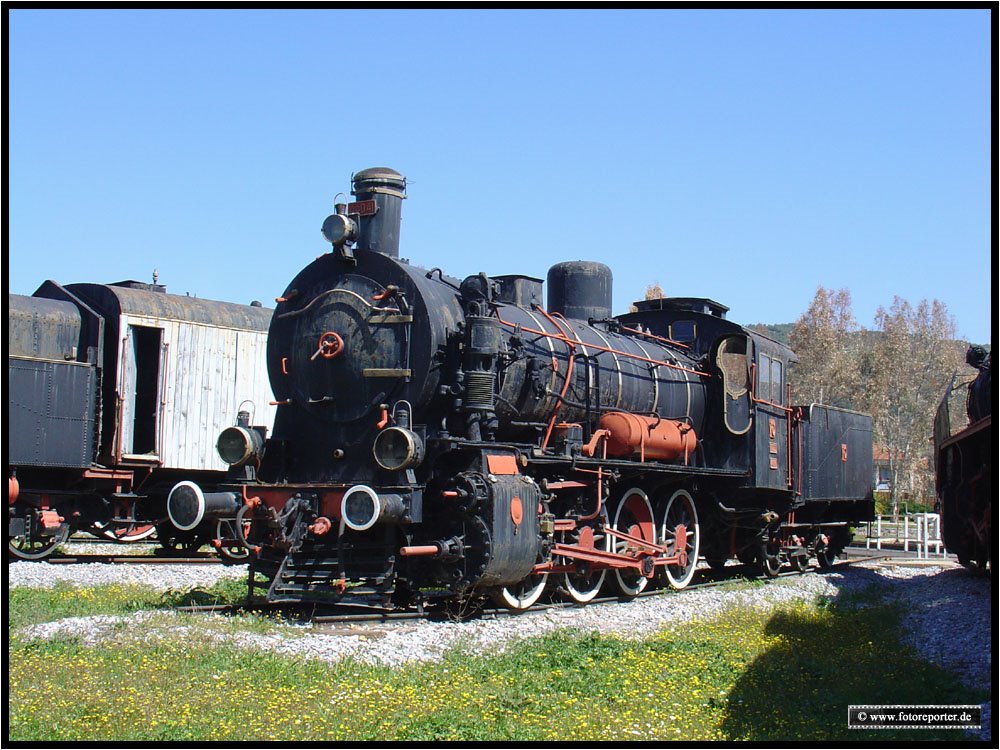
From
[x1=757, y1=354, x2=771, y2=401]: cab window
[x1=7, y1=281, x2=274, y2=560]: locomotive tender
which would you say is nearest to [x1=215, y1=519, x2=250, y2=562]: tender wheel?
[x1=7, y1=281, x2=274, y2=560]: locomotive tender

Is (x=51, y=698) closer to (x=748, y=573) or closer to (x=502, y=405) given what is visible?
(x=502, y=405)

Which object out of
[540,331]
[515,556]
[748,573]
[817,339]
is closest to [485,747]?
[515,556]

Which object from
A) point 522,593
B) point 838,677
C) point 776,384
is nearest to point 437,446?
point 522,593

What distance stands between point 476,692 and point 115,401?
1055 centimetres

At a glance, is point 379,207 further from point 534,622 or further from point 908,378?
point 908,378

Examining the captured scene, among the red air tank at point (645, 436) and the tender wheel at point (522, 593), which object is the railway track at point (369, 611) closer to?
the tender wheel at point (522, 593)

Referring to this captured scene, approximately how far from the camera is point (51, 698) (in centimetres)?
695

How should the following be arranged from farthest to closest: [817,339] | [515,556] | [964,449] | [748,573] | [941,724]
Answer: [817,339] → [748,573] → [964,449] → [515,556] → [941,724]

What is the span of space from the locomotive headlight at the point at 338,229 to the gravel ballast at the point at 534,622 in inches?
155

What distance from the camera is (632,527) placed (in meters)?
13.4

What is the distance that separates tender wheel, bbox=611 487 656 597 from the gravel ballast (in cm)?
35

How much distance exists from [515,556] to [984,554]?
5.97m

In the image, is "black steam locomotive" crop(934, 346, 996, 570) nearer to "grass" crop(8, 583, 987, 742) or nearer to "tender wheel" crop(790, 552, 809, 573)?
"tender wheel" crop(790, 552, 809, 573)

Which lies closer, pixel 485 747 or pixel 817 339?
pixel 485 747
